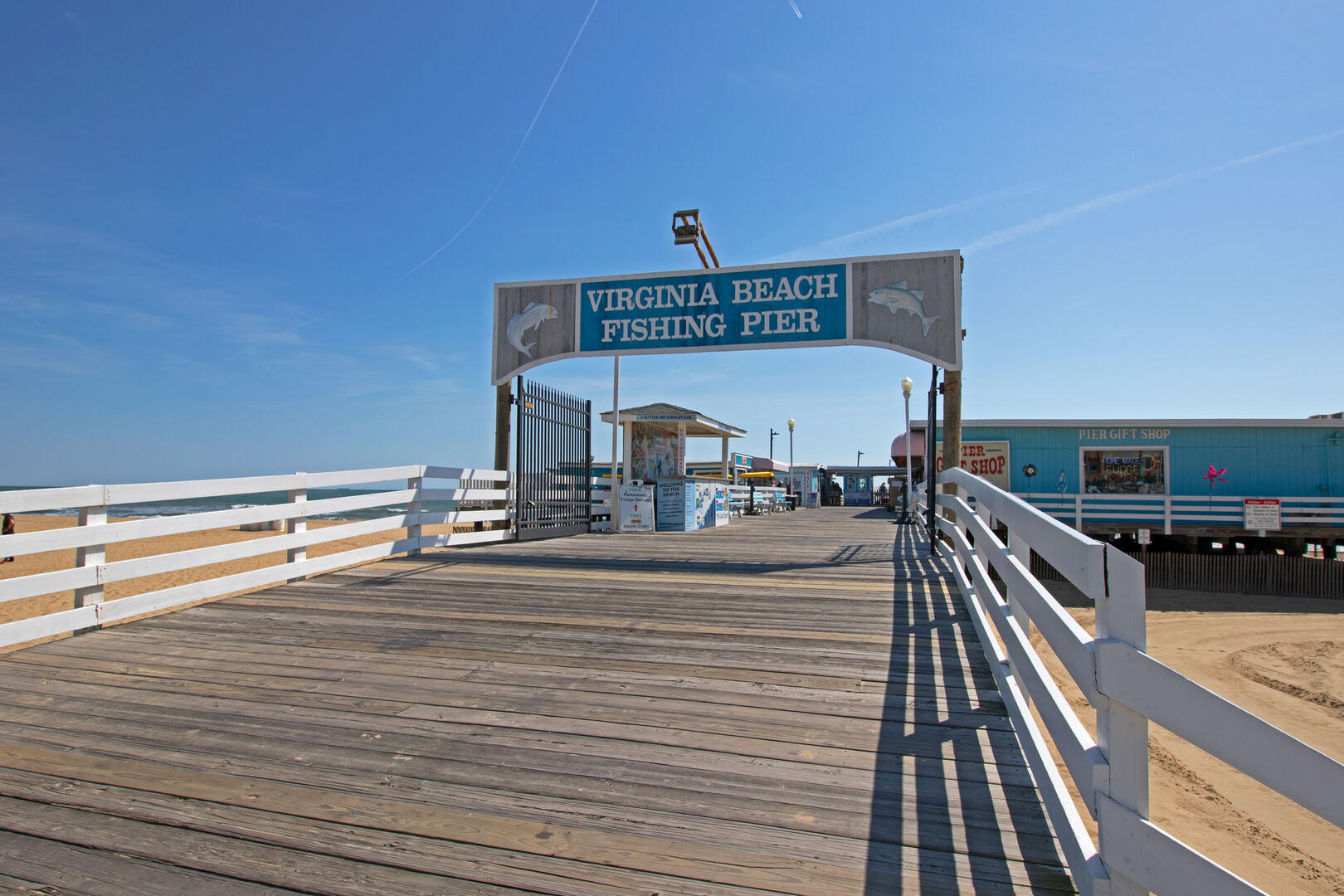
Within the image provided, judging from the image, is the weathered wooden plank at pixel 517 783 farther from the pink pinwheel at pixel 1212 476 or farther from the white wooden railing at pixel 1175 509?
the pink pinwheel at pixel 1212 476

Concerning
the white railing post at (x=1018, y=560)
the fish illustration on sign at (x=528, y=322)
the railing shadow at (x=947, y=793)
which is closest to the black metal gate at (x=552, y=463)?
the fish illustration on sign at (x=528, y=322)

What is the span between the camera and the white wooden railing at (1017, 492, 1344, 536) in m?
16.1

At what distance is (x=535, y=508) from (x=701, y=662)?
7.55m

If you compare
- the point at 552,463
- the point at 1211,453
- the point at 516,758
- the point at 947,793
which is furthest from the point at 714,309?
the point at 1211,453

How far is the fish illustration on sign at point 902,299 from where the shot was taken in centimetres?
921

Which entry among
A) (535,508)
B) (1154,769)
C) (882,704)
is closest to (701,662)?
(882,704)

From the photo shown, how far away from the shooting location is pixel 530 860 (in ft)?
6.89

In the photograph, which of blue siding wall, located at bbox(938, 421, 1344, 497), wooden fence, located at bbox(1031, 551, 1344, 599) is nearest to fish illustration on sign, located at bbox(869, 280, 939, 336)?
wooden fence, located at bbox(1031, 551, 1344, 599)

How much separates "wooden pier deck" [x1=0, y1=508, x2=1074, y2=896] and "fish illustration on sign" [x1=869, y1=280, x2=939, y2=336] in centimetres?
511

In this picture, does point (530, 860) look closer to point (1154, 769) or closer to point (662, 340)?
point (1154, 769)

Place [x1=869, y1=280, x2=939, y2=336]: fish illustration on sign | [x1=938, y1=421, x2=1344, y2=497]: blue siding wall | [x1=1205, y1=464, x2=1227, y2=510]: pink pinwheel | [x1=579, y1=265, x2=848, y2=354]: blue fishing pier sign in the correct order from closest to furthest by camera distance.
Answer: [x1=869, y1=280, x2=939, y2=336]: fish illustration on sign < [x1=579, y1=265, x2=848, y2=354]: blue fishing pier sign < [x1=938, y1=421, x2=1344, y2=497]: blue siding wall < [x1=1205, y1=464, x2=1227, y2=510]: pink pinwheel

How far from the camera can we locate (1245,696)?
8.77m

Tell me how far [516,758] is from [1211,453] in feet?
67.4

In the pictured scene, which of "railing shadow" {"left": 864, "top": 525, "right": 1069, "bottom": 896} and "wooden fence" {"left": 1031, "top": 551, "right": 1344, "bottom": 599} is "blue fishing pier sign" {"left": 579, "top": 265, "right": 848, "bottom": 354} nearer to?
"railing shadow" {"left": 864, "top": 525, "right": 1069, "bottom": 896}
